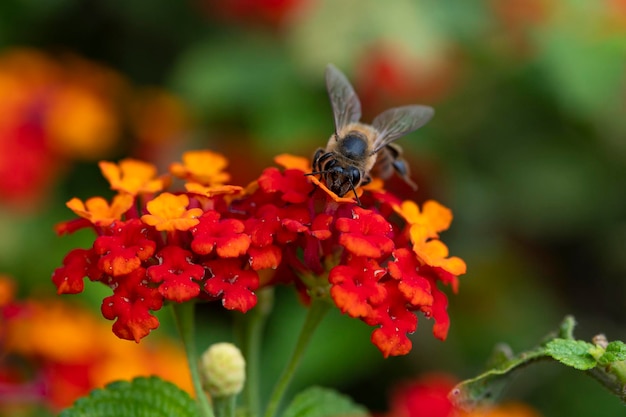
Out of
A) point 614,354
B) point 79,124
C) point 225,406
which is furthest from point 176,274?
point 79,124

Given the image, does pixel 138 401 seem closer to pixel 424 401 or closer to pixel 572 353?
pixel 572 353

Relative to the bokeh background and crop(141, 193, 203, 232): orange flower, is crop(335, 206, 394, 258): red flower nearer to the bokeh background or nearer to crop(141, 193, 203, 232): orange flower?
crop(141, 193, 203, 232): orange flower

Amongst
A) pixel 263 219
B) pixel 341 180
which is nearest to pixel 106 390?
pixel 263 219

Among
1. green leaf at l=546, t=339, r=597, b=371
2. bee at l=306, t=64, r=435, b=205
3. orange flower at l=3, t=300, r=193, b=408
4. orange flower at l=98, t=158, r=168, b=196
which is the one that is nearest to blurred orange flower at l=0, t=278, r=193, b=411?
orange flower at l=3, t=300, r=193, b=408

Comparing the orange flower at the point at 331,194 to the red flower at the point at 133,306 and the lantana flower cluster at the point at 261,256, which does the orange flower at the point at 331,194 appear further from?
the red flower at the point at 133,306

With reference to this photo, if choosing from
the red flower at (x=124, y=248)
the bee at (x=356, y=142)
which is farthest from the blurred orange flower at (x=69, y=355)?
the bee at (x=356, y=142)
